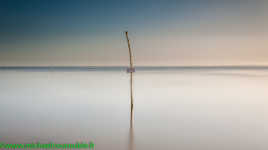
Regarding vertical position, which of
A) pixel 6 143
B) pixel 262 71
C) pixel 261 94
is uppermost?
pixel 262 71

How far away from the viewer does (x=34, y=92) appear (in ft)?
5.08

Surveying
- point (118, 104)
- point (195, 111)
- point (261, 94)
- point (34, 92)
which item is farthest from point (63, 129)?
point (261, 94)

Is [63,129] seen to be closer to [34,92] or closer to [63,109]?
[63,109]

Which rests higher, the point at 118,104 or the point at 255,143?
the point at 118,104

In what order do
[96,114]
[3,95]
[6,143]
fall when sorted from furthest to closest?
[3,95]
[96,114]
[6,143]

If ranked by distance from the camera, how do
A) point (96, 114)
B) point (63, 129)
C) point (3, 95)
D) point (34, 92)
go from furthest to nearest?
point (34, 92) < point (3, 95) < point (96, 114) < point (63, 129)

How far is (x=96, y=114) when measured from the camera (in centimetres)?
100

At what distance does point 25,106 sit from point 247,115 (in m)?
1.28

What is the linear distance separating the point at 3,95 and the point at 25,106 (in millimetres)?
416

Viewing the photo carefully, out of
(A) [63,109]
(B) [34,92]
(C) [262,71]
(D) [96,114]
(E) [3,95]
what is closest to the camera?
(D) [96,114]

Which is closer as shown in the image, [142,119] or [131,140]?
[131,140]

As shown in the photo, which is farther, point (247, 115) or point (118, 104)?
point (118, 104)

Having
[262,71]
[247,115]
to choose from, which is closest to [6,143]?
[247,115]

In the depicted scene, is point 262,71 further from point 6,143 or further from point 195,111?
point 6,143
